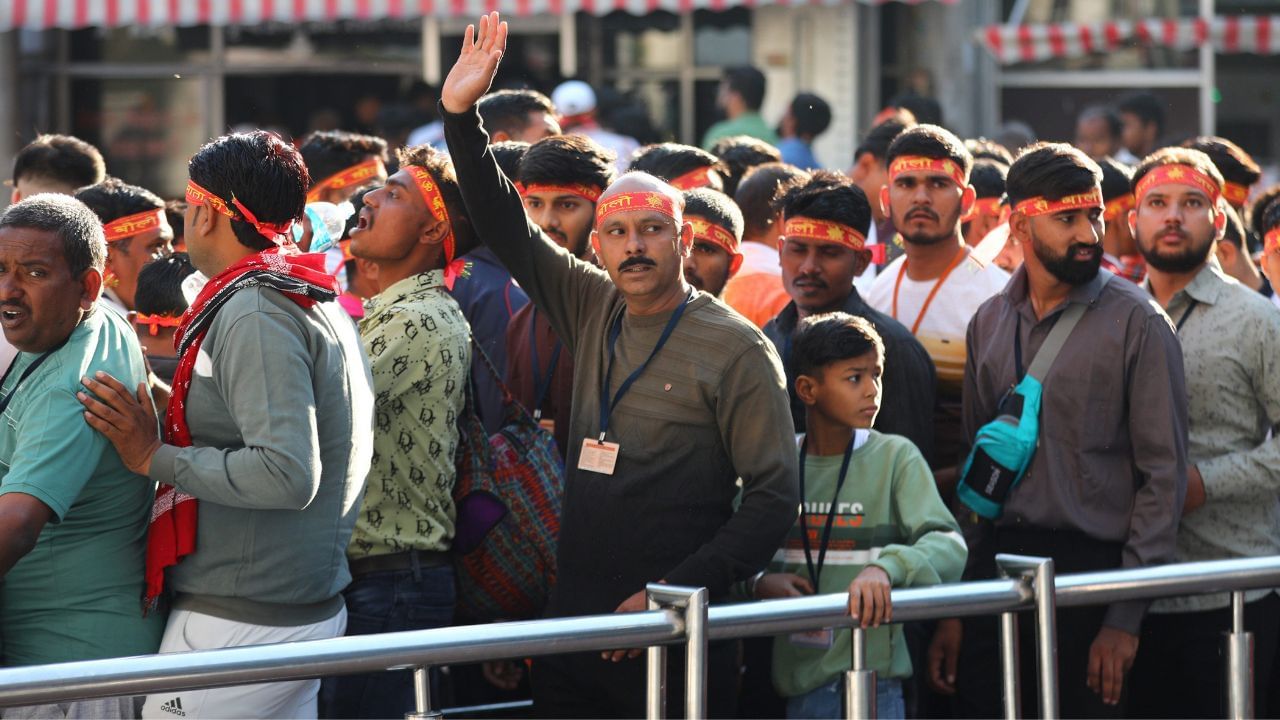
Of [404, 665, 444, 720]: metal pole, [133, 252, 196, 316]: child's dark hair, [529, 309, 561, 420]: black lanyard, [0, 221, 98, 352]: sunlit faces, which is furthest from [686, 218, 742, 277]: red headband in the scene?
[404, 665, 444, 720]: metal pole

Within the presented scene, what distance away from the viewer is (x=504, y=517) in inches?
174

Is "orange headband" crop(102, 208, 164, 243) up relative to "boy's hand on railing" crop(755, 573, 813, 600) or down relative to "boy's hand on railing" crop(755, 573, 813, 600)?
up

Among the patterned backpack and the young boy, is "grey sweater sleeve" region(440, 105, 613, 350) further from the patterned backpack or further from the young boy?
the young boy

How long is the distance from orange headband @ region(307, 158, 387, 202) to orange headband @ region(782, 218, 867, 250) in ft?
6.54

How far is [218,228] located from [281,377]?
43cm

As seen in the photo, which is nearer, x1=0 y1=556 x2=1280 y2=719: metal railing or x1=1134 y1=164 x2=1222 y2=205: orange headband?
x1=0 y1=556 x2=1280 y2=719: metal railing

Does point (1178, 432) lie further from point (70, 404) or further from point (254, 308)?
point (70, 404)

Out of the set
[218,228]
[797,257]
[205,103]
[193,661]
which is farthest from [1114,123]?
[193,661]

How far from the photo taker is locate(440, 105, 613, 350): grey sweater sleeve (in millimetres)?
3949

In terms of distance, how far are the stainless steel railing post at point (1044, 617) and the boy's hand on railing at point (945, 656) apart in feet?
3.16

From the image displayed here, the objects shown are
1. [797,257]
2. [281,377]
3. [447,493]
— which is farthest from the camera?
[797,257]

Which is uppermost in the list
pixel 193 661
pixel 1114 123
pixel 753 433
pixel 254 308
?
pixel 1114 123

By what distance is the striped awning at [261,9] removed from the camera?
11664mm

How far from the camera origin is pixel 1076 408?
4.44m
